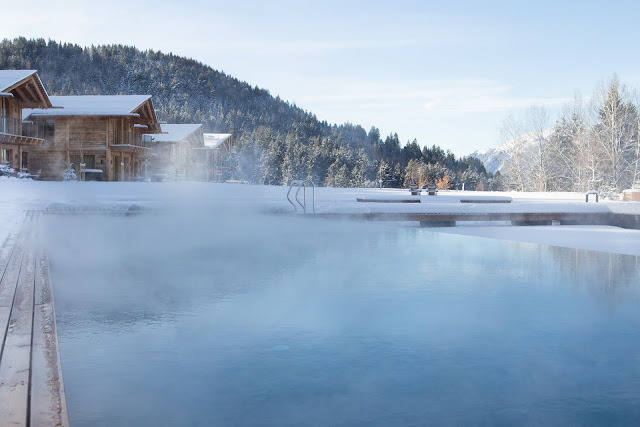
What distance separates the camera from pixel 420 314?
5.48 metres

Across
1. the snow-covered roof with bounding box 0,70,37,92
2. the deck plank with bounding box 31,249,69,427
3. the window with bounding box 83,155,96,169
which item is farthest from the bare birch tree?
the deck plank with bounding box 31,249,69,427

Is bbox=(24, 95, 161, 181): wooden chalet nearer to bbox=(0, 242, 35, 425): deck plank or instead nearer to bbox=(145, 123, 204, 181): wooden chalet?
bbox=(145, 123, 204, 181): wooden chalet

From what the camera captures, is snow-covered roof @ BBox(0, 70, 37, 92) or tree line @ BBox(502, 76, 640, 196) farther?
tree line @ BBox(502, 76, 640, 196)

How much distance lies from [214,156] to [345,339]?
50.4m

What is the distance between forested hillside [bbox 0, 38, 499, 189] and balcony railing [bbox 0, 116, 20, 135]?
2100 inches

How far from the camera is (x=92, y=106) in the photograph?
111 ft

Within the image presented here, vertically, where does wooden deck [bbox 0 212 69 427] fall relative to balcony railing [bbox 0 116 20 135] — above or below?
below

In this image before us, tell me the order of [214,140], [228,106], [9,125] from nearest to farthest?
[9,125] < [214,140] < [228,106]

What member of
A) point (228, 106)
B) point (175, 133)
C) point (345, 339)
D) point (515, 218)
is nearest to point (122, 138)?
point (175, 133)

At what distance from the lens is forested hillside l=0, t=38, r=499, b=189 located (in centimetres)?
8994

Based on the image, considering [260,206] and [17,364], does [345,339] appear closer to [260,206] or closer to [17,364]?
[17,364]

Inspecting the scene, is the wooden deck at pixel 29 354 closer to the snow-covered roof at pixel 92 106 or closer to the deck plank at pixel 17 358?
the deck plank at pixel 17 358

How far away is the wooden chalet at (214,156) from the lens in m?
51.1

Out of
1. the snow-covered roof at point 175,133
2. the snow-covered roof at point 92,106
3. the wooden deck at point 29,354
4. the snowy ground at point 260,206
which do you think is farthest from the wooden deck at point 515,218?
the snow-covered roof at point 175,133
